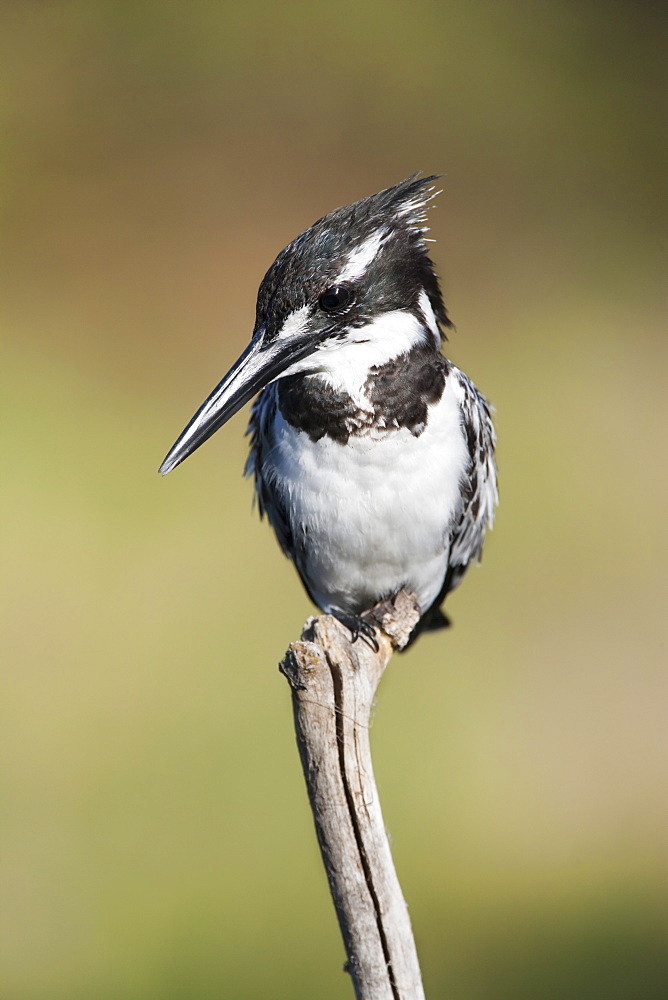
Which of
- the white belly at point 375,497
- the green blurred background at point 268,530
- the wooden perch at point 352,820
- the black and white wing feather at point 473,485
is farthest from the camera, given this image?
the green blurred background at point 268,530

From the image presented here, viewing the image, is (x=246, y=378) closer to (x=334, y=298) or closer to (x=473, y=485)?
(x=334, y=298)

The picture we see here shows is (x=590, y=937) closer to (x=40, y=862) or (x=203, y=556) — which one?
(x=40, y=862)

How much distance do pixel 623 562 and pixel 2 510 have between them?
2791mm

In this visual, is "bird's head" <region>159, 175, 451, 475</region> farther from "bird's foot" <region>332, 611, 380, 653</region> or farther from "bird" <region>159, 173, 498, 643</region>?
"bird's foot" <region>332, 611, 380, 653</region>

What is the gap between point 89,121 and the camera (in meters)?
5.93

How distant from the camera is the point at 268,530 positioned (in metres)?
4.74

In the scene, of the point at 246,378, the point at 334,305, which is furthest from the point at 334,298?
the point at 246,378

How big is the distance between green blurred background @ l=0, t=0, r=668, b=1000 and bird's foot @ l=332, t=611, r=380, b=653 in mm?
840

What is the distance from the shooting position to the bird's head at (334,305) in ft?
5.53

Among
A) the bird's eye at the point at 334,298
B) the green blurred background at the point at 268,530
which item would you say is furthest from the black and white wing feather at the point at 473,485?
the green blurred background at the point at 268,530

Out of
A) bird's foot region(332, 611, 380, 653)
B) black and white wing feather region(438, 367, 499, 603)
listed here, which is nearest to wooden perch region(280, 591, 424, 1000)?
bird's foot region(332, 611, 380, 653)

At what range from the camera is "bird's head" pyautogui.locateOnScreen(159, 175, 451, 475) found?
5.53ft

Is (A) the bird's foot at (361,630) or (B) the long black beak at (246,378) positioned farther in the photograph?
(A) the bird's foot at (361,630)

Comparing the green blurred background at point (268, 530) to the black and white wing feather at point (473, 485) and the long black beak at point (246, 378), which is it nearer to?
the black and white wing feather at point (473, 485)
